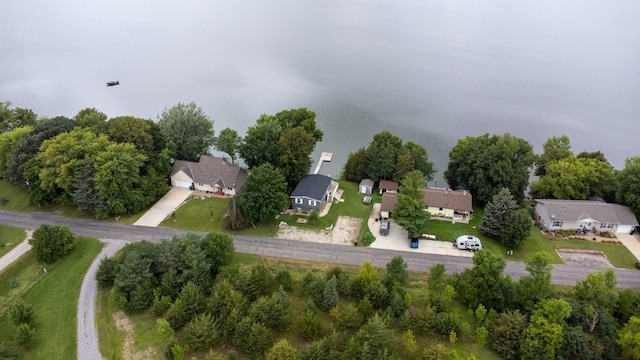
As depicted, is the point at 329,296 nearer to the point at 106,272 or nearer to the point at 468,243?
the point at 468,243

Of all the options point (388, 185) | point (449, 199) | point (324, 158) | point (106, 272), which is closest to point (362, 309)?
point (449, 199)

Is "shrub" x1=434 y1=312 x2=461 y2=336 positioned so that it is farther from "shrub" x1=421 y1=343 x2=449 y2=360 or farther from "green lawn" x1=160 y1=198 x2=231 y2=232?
"green lawn" x1=160 y1=198 x2=231 y2=232

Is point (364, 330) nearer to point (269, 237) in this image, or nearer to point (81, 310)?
point (269, 237)

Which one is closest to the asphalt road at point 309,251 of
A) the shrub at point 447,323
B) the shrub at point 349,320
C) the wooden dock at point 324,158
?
the shrub at point 447,323

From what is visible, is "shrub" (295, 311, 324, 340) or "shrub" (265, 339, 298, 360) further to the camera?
"shrub" (295, 311, 324, 340)

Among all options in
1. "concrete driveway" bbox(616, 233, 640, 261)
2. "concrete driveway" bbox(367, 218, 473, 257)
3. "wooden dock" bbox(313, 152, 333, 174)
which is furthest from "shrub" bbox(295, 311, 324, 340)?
"wooden dock" bbox(313, 152, 333, 174)

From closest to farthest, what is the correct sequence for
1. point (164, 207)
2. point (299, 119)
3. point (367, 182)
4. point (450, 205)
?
point (450, 205) < point (164, 207) < point (367, 182) < point (299, 119)
